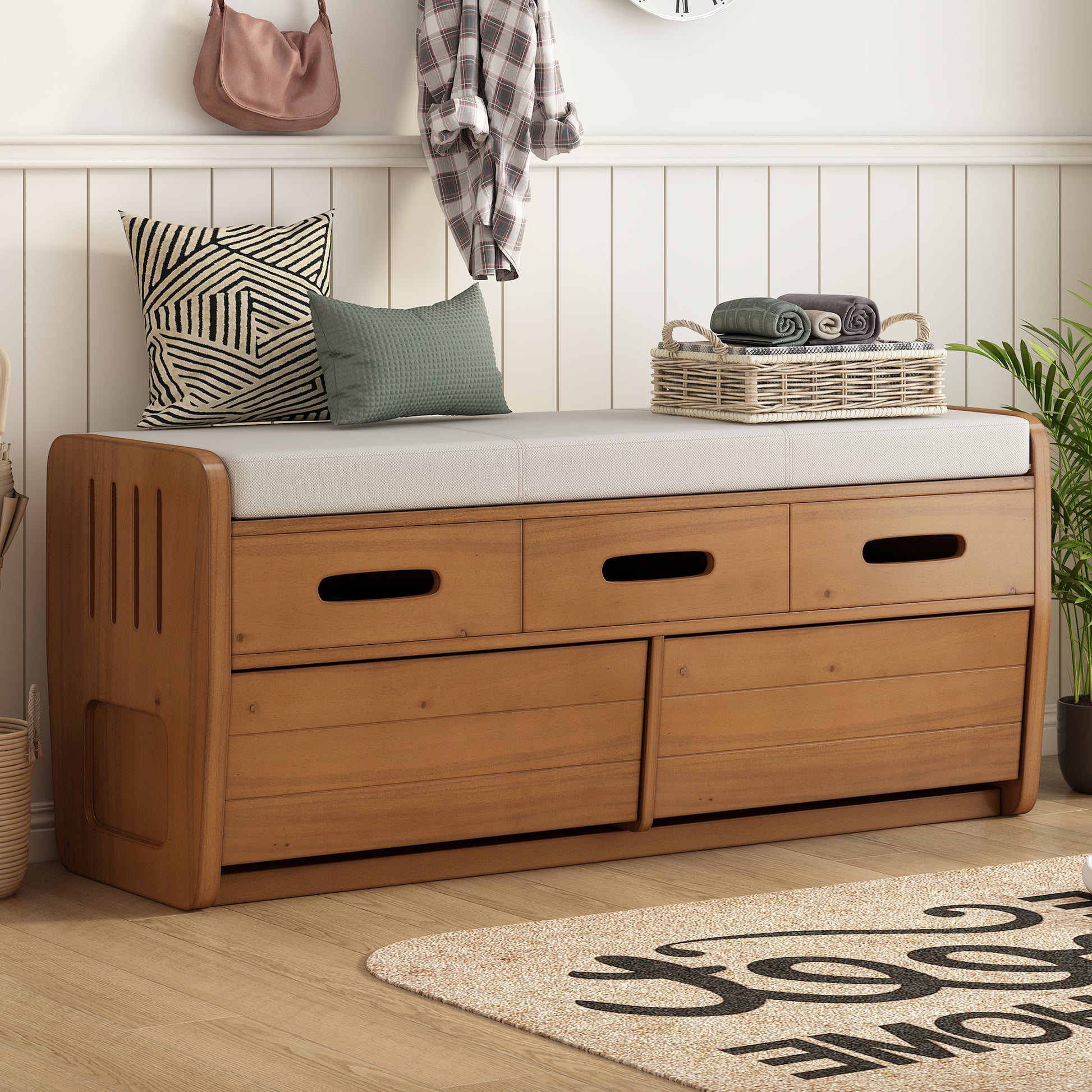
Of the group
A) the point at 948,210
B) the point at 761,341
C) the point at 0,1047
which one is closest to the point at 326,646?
the point at 0,1047

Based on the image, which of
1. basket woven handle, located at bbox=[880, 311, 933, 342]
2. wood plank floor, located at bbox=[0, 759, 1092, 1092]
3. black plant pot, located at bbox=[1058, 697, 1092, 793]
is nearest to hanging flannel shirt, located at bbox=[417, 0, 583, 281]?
basket woven handle, located at bbox=[880, 311, 933, 342]

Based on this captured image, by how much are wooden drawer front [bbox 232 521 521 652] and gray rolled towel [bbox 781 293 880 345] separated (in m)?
0.72

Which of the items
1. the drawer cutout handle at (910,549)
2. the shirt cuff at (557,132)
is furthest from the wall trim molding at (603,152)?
the drawer cutout handle at (910,549)

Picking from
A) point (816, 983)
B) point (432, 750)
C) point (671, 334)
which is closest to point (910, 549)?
point (671, 334)

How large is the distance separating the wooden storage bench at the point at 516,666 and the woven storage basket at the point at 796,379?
0.27 feet

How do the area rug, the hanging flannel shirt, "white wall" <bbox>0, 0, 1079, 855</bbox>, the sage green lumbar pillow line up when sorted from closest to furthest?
the area rug < the sage green lumbar pillow < "white wall" <bbox>0, 0, 1079, 855</bbox> < the hanging flannel shirt

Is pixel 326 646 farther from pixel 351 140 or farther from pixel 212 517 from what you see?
pixel 351 140

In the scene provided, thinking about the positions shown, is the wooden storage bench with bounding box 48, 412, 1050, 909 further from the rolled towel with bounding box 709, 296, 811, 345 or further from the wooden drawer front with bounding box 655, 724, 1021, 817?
Result: the rolled towel with bounding box 709, 296, 811, 345

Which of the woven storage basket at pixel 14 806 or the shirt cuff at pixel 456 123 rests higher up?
the shirt cuff at pixel 456 123

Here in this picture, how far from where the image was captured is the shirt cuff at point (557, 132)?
2990 millimetres

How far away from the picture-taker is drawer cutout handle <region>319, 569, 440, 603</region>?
8.74 ft

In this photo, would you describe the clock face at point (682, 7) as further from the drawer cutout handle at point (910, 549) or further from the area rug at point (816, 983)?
the area rug at point (816, 983)

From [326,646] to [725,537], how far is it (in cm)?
65

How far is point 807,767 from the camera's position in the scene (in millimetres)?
A: 2842
